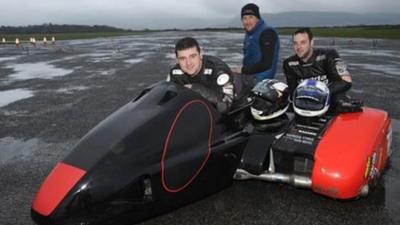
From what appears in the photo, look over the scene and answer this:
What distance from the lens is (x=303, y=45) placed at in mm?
5727

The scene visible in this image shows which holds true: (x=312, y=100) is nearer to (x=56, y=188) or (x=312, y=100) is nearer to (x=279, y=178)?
(x=279, y=178)

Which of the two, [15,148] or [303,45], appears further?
[15,148]

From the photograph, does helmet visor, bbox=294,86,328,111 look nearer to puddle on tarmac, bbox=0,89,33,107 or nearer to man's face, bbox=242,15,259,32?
man's face, bbox=242,15,259,32

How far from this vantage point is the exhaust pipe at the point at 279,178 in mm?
4426

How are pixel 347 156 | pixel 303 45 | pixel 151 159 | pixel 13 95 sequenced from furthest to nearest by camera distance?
1. pixel 13 95
2. pixel 303 45
3. pixel 347 156
4. pixel 151 159

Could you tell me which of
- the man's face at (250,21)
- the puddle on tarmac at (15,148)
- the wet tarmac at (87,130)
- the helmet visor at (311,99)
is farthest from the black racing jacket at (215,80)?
the puddle on tarmac at (15,148)

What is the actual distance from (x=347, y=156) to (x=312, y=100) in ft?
3.09

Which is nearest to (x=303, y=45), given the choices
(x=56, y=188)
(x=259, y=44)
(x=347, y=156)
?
(x=259, y=44)

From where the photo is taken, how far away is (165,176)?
3818mm

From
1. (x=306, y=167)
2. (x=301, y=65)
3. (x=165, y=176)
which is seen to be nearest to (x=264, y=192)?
(x=306, y=167)

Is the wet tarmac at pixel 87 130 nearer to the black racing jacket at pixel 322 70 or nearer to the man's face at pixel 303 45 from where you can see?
the black racing jacket at pixel 322 70

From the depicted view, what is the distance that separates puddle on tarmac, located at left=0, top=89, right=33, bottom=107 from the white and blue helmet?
310 inches

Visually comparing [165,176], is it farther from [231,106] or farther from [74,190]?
[231,106]

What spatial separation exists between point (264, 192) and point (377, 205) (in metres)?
1.15
